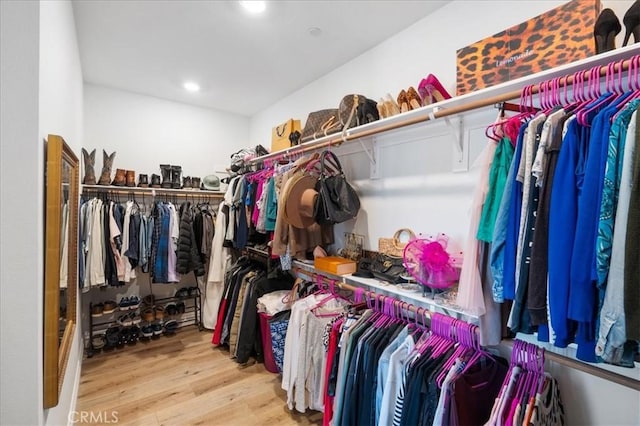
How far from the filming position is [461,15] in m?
1.76

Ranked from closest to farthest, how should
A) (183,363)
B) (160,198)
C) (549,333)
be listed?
(549,333) < (183,363) < (160,198)

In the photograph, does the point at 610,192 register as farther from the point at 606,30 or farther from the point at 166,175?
the point at 166,175

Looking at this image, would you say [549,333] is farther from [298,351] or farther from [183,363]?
[183,363]

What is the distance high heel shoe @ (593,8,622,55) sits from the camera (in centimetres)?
105

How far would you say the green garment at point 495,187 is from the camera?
110 centimetres

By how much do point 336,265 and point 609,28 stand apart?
5.47 feet

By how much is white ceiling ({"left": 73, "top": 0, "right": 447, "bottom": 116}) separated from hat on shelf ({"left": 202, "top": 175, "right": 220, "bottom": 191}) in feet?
3.55

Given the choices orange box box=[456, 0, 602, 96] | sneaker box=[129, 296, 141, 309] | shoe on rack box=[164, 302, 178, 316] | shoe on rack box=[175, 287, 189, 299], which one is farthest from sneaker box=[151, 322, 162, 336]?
orange box box=[456, 0, 602, 96]

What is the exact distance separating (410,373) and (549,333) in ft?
1.99

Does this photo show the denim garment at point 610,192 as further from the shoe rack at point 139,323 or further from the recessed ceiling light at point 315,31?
the shoe rack at point 139,323

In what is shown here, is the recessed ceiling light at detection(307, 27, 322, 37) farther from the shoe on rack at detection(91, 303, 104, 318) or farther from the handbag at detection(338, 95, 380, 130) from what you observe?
the shoe on rack at detection(91, 303, 104, 318)

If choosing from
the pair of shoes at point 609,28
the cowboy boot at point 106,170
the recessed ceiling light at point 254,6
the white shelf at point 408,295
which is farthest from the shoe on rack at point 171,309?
the pair of shoes at point 609,28

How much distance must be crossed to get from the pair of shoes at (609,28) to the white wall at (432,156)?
0.24m

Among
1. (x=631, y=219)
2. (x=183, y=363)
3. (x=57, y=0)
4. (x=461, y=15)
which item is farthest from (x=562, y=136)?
(x=183, y=363)
